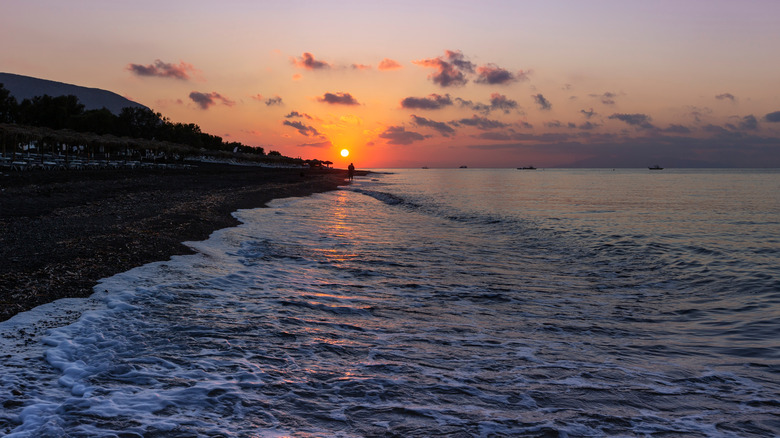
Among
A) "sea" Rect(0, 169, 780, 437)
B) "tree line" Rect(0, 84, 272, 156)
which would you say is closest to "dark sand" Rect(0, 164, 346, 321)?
"sea" Rect(0, 169, 780, 437)

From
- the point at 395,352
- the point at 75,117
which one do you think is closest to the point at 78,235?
the point at 395,352

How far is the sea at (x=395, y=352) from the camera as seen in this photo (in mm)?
4863

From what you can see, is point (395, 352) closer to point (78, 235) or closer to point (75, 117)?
point (78, 235)

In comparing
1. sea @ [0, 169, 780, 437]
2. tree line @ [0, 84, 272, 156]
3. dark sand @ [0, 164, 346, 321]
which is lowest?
sea @ [0, 169, 780, 437]

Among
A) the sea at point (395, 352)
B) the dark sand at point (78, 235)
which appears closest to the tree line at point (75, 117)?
the dark sand at point (78, 235)

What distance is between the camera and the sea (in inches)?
191

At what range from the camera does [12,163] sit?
131 ft

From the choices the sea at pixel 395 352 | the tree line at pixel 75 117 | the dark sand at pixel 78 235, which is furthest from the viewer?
the tree line at pixel 75 117

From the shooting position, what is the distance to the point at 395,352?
6.83 metres

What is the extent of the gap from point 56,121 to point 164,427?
9288cm

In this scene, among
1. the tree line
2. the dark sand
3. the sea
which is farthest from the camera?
the tree line

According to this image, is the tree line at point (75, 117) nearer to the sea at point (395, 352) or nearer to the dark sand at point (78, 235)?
the dark sand at point (78, 235)

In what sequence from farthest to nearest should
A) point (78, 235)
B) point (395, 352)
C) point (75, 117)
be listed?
point (75, 117) < point (78, 235) < point (395, 352)

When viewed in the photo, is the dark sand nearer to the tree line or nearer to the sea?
the sea
